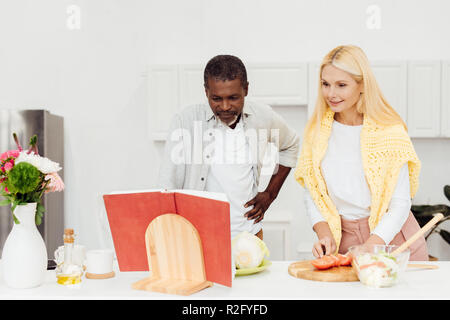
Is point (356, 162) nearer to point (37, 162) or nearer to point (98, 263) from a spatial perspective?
point (98, 263)

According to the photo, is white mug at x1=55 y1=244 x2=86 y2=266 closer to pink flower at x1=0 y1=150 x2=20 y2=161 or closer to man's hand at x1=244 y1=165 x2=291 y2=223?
pink flower at x1=0 y1=150 x2=20 y2=161

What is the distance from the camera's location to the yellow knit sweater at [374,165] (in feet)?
6.16

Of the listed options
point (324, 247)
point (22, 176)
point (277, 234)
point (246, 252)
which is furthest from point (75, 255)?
point (277, 234)

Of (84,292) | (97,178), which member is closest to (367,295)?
(84,292)

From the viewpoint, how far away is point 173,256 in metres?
1.47

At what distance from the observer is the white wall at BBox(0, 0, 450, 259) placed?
4.02m

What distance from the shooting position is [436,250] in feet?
13.1

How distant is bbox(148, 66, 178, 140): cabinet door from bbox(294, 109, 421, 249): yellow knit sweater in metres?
1.94

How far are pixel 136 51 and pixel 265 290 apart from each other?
10.4ft

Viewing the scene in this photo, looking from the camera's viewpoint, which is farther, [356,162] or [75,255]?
[356,162]

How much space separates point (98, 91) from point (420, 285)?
3350 millimetres

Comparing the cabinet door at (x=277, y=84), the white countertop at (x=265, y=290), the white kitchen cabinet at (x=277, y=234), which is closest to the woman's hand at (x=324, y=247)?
the white countertop at (x=265, y=290)

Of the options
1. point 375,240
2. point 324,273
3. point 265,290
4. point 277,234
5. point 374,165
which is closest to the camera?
point 265,290
